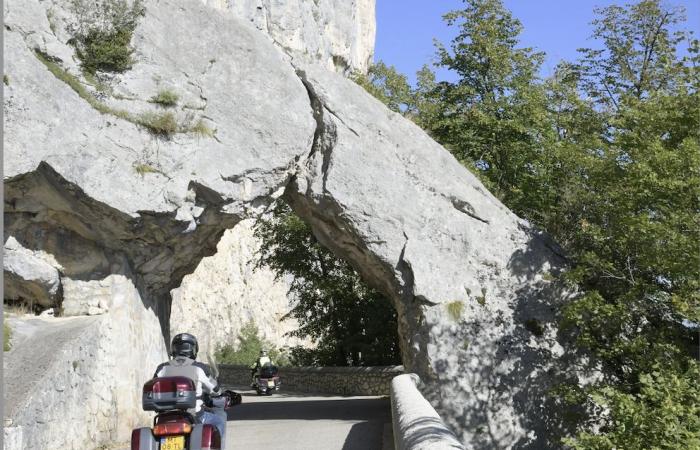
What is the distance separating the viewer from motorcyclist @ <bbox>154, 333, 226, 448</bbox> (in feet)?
25.2

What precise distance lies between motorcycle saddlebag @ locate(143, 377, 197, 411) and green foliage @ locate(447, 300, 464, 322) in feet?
35.2

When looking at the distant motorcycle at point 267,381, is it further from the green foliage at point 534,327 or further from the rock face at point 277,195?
the green foliage at point 534,327

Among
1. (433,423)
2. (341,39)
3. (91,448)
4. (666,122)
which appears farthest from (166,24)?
(341,39)

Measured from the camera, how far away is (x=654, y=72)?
2453 cm

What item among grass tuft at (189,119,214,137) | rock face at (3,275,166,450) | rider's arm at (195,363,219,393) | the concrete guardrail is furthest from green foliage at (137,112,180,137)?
rider's arm at (195,363,219,393)

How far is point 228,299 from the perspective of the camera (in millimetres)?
49250

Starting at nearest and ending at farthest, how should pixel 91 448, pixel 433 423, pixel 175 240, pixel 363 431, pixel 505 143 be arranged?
1. pixel 433 423
2. pixel 91 448
3. pixel 363 431
4. pixel 175 240
5. pixel 505 143

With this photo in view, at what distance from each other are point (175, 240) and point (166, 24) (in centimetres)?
460

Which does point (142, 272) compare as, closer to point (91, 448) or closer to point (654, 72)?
point (91, 448)

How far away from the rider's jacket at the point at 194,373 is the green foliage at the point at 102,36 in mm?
9966

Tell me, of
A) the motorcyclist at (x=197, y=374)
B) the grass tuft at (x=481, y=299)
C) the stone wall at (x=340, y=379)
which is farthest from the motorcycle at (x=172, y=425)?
the stone wall at (x=340, y=379)

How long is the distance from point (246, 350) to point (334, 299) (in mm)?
15779

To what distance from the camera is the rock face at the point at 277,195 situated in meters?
15.1

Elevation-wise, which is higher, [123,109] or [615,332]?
[123,109]
